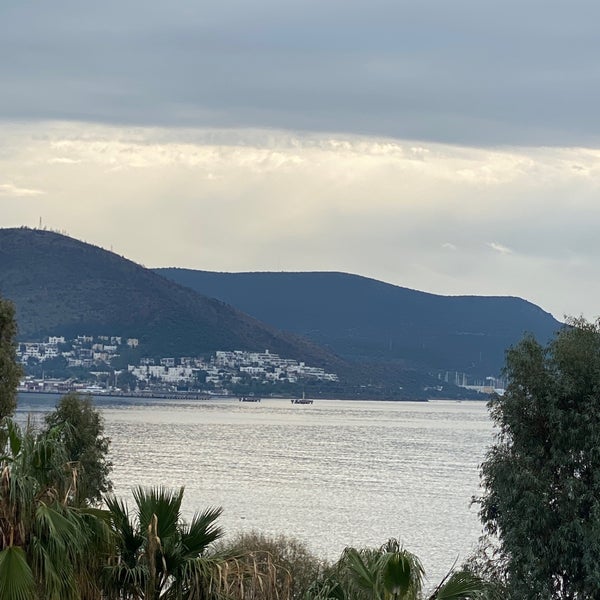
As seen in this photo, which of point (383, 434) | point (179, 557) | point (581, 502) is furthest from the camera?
point (383, 434)

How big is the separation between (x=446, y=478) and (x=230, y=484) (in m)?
22.7

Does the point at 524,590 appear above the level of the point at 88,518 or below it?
below

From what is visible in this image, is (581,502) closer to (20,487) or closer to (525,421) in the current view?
(525,421)

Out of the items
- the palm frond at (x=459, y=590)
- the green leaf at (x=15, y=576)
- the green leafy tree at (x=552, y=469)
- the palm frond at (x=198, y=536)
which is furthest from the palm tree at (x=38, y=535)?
the green leafy tree at (x=552, y=469)

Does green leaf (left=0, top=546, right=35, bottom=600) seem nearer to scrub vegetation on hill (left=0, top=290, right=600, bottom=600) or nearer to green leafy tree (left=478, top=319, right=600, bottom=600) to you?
scrub vegetation on hill (left=0, top=290, right=600, bottom=600)

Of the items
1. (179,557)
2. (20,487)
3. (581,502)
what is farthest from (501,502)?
(20,487)

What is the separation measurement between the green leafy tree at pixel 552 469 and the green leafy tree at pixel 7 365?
12652 millimetres

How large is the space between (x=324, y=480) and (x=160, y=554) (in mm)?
100724

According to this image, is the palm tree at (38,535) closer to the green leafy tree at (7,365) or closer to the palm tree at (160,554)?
the palm tree at (160,554)

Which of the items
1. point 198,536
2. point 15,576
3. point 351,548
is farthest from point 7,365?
point 15,576

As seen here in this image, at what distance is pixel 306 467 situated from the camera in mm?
128250

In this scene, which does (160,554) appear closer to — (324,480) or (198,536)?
(198,536)

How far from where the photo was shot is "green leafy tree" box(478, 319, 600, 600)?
2467 centimetres

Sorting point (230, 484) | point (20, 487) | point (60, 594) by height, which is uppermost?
point (20, 487)
